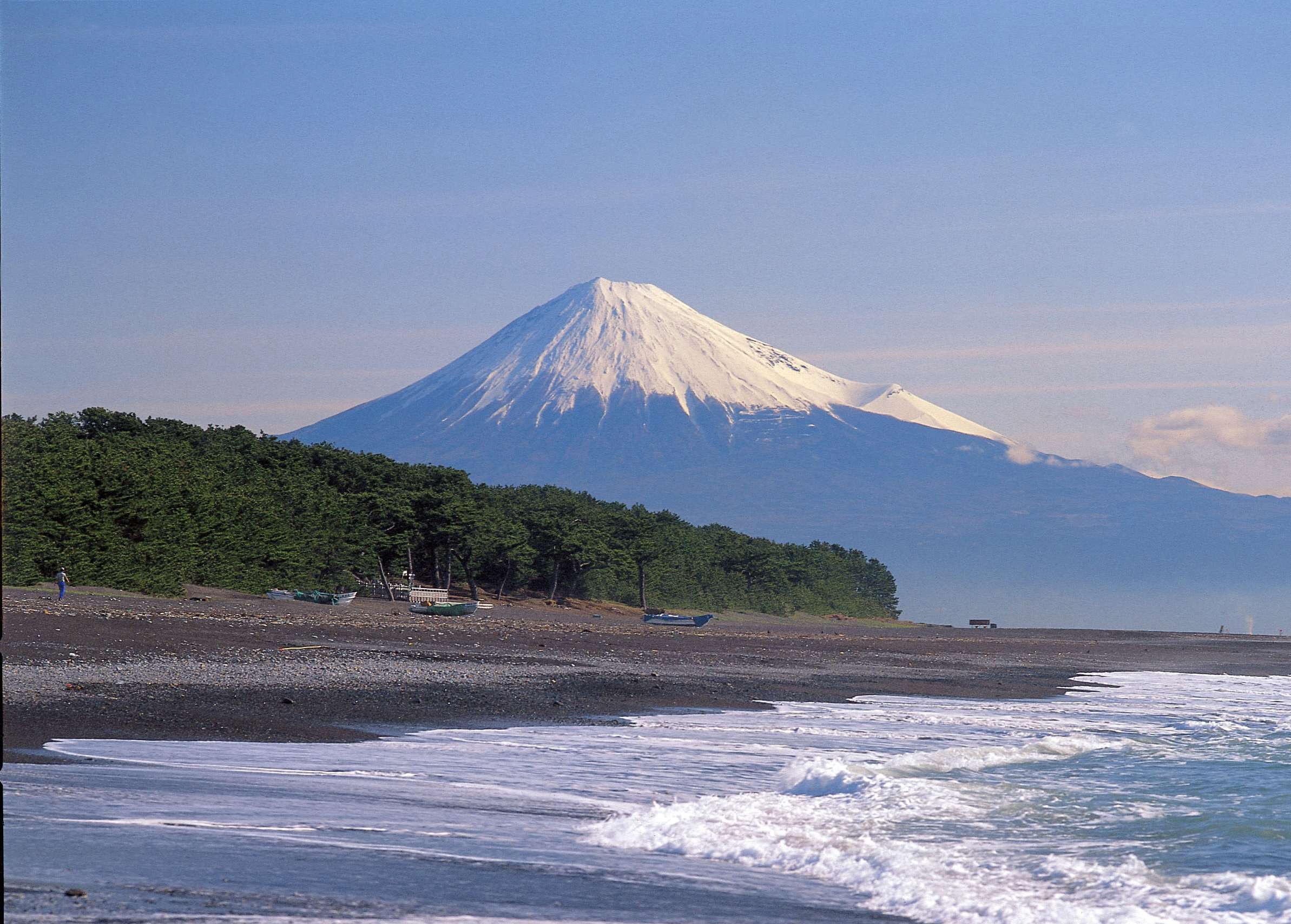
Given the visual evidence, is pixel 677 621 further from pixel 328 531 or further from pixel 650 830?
pixel 650 830

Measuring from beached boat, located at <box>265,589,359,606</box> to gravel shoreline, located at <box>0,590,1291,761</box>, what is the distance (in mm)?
3288

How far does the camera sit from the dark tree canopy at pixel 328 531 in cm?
5716

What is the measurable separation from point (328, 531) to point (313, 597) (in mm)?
11587

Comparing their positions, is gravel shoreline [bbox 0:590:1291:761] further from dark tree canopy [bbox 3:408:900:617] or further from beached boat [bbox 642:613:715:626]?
beached boat [bbox 642:613:715:626]

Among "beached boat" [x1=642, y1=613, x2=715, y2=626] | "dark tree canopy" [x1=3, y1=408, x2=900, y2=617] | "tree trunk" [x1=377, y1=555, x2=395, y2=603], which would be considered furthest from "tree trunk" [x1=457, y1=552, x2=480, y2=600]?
"beached boat" [x1=642, y1=613, x2=715, y2=626]

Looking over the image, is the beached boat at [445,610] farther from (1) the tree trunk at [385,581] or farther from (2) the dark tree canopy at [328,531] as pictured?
(1) the tree trunk at [385,581]

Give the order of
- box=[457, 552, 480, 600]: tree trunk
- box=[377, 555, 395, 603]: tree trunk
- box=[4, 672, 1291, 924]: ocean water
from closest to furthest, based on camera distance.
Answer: box=[4, 672, 1291, 924]: ocean water, box=[377, 555, 395, 603]: tree trunk, box=[457, 552, 480, 600]: tree trunk

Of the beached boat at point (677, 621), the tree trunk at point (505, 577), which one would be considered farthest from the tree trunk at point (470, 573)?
the beached boat at point (677, 621)

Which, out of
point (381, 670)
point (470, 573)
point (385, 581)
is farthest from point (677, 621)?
point (381, 670)

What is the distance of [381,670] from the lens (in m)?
27.7

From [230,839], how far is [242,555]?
214 feet

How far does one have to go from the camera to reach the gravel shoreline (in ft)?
59.1

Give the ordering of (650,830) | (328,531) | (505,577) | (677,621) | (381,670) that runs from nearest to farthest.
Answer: (650,830)
(381,670)
(328,531)
(677,621)
(505,577)

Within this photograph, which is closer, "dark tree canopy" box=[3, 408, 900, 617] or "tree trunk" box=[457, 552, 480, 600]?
"dark tree canopy" box=[3, 408, 900, 617]
